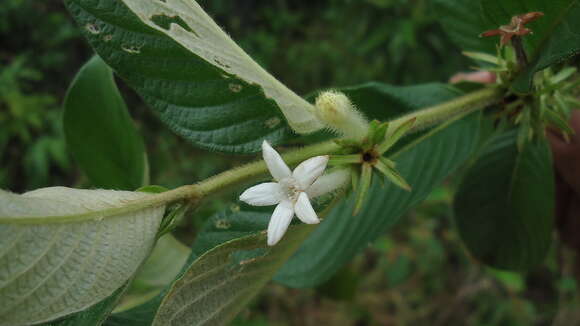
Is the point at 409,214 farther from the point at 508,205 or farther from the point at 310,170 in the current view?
the point at 310,170

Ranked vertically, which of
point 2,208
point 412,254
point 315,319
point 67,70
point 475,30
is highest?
point 67,70

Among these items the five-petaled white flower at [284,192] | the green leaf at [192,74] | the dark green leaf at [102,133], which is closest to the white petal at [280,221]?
the five-petaled white flower at [284,192]

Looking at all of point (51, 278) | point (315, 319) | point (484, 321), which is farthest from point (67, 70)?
point (51, 278)

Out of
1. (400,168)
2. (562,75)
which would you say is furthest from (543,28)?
(400,168)

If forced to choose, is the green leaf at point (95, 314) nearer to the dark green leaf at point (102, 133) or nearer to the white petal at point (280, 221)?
the white petal at point (280, 221)

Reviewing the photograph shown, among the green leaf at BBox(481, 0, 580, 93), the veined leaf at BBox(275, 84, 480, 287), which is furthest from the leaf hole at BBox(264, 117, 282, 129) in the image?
the green leaf at BBox(481, 0, 580, 93)

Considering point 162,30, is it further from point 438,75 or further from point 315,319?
point 315,319
